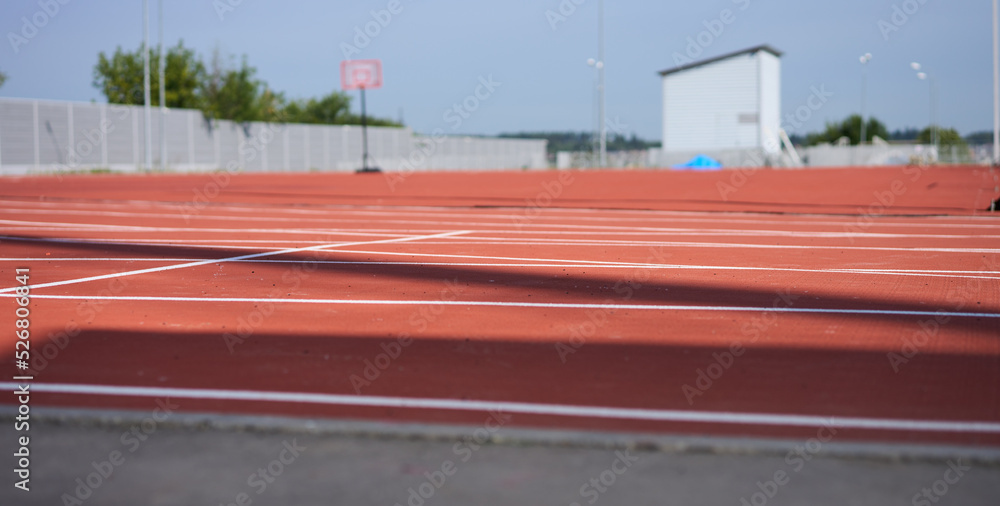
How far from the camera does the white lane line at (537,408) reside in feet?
15.9

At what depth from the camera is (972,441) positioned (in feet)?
15.0

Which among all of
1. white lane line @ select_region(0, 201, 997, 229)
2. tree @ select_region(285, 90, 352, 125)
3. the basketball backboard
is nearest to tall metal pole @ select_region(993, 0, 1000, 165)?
white lane line @ select_region(0, 201, 997, 229)

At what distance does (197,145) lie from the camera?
6084cm

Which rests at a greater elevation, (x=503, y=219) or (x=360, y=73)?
(x=360, y=73)

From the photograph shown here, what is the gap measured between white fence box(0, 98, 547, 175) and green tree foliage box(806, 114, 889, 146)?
201 feet

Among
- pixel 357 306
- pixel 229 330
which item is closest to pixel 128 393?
pixel 229 330

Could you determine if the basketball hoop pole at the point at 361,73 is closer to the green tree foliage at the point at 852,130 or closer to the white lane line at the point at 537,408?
the white lane line at the point at 537,408

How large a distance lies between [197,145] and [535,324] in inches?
2254

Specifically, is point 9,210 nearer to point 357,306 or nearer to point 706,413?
point 357,306

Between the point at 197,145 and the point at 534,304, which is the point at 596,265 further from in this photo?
the point at 197,145

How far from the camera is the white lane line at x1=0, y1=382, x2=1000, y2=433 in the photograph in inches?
191

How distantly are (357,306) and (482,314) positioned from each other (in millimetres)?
1239

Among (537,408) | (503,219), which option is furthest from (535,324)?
(503,219)

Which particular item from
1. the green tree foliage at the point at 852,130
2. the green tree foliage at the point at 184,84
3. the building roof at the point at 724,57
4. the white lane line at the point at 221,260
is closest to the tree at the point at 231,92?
the green tree foliage at the point at 184,84
